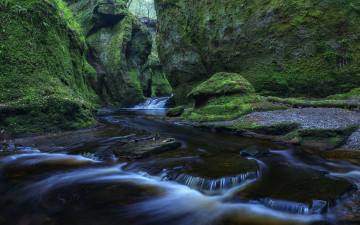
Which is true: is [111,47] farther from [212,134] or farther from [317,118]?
[317,118]

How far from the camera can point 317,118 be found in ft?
23.2

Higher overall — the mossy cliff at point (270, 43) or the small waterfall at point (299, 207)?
the mossy cliff at point (270, 43)

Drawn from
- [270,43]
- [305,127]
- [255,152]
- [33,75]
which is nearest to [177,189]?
[255,152]

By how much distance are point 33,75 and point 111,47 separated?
72.9 feet

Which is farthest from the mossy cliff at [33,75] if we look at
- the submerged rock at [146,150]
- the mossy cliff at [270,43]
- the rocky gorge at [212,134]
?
the mossy cliff at [270,43]

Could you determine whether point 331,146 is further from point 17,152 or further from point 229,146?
point 17,152

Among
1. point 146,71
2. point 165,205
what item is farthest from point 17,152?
point 146,71

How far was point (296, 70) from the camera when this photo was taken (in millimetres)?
14102

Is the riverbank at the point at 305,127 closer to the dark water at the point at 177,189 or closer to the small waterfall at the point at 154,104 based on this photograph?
the dark water at the point at 177,189

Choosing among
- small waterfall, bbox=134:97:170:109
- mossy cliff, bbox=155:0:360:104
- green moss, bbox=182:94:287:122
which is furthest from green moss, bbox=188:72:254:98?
small waterfall, bbox=134:97:170:109

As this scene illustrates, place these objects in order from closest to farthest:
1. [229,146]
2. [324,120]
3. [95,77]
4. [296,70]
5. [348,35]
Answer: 1. [229,146]
2. [324,120]
3. [348,35]
4. [296,70]
5. [95,77]

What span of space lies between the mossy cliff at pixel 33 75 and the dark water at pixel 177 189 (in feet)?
6.60

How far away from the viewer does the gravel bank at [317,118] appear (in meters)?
6.07

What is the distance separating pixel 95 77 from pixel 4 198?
2471 centimetres
